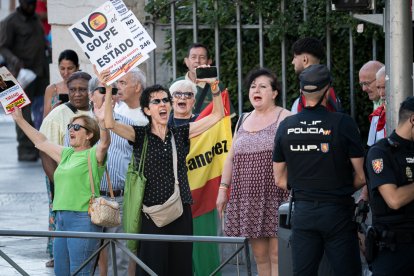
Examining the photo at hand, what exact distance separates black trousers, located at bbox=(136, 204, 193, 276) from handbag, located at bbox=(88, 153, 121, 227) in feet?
0.71

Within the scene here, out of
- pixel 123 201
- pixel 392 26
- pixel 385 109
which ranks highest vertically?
pixel 392 26

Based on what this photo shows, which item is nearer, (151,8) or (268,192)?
(268,192)

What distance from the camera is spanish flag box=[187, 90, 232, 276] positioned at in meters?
10.1

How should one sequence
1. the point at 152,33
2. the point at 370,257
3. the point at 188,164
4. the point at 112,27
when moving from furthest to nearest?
the point at 152,33 → the point at 188,164 → the point at 112,27 → the point at 370,257

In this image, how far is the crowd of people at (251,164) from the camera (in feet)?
25.1

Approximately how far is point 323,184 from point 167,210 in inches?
57.5

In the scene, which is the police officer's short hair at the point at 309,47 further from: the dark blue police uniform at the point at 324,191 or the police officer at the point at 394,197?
the police officer at the point at 394,197

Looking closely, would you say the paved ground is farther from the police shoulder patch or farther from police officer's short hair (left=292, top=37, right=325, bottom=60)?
the police shoulder patch

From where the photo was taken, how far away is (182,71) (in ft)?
41.3

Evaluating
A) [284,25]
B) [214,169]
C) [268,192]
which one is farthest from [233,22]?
[268,192]

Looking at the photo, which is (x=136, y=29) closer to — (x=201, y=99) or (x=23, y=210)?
(x=201, y=99)

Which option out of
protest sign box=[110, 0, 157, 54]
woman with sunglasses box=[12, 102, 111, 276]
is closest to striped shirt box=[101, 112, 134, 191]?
woman with sunglasses box=[12, 102, 111, 276]

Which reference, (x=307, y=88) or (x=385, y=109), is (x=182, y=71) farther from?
(x=307, y=88)

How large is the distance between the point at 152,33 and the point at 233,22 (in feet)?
3.12
